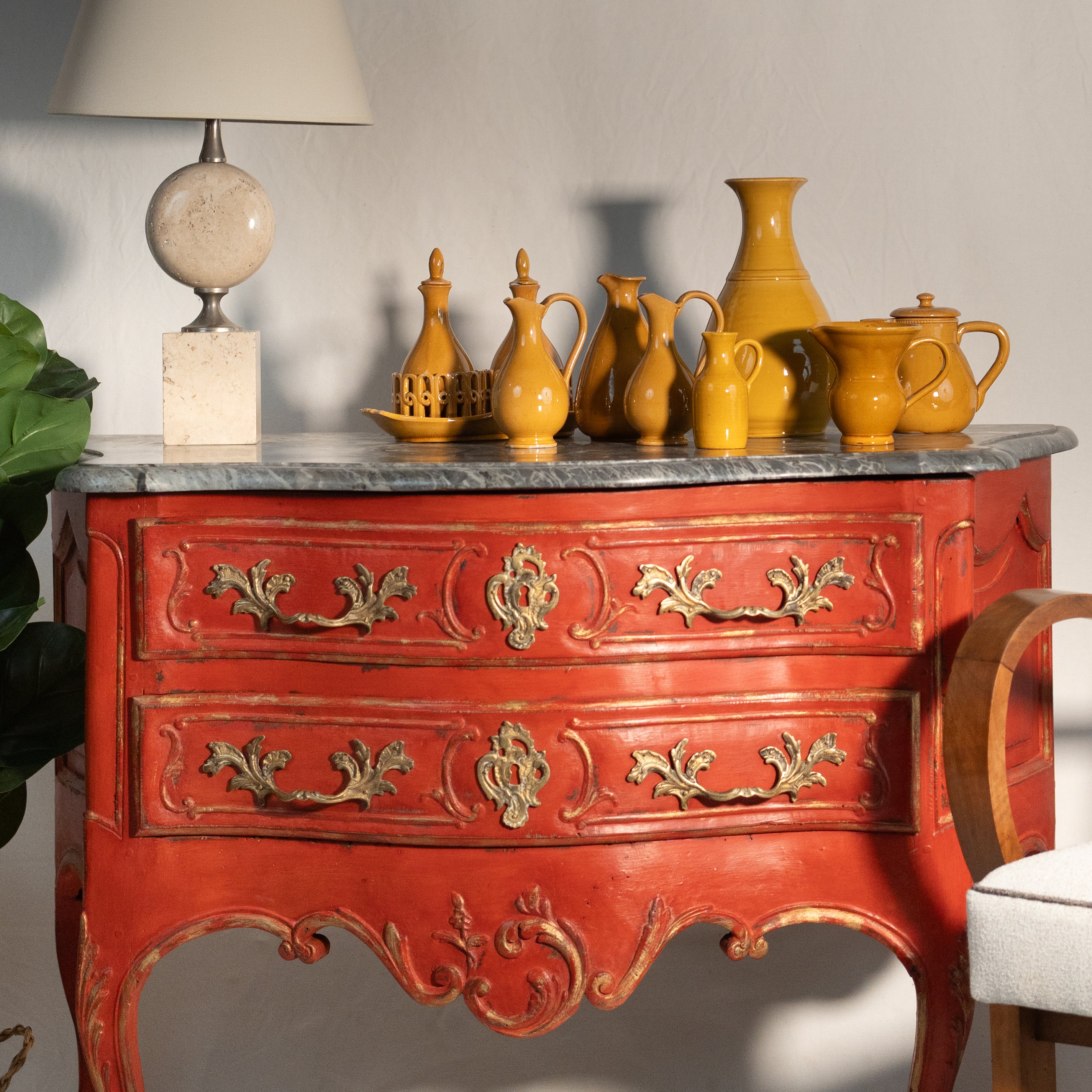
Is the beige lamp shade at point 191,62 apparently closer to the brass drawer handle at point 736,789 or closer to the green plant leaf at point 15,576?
the green plant leaf at point 15,576

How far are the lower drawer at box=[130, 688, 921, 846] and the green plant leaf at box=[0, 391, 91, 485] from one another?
11.2 inches

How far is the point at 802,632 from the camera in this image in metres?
1.33

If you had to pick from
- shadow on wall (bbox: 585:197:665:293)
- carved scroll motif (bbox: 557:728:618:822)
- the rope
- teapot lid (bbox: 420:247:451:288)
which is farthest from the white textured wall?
carved scroll motif (bbox: 557:728:618:822)

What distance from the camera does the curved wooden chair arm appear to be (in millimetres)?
1267

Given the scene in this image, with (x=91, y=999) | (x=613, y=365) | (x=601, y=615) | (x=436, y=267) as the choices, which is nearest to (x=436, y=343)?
(x=436, y=267)

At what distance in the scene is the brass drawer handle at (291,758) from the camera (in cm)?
130

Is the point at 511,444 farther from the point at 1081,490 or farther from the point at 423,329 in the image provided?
the point at 1081,490

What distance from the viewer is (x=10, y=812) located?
1.54 metres

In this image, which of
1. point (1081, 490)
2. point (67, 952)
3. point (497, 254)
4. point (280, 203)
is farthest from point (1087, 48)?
point (67, 952)

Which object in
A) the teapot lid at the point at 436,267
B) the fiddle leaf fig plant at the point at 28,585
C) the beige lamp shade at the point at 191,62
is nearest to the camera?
the fiddle leaf fig plant at the point at 28,585

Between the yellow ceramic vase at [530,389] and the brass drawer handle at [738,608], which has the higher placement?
the yellow ceramic vase at [530,389]

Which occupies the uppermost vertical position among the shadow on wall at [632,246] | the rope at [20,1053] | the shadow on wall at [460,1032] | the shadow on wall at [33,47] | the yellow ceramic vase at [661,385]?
the shadow on wall at [33,47]

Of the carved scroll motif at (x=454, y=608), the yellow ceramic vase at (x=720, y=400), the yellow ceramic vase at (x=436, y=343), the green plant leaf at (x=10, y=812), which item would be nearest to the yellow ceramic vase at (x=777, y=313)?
the yellow ceramic vase at (x=720, y=400)

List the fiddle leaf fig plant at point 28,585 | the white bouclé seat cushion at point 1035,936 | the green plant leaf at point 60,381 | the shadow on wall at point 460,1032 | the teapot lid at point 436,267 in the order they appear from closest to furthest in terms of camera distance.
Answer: the white bouclé seat cushion at point 1035,936, the fiddle leaf fig plant at point 28,585, the green plant leaf at point 60,381, the teapot lid at point 436,267, the shadow on wall at point 460,1032
